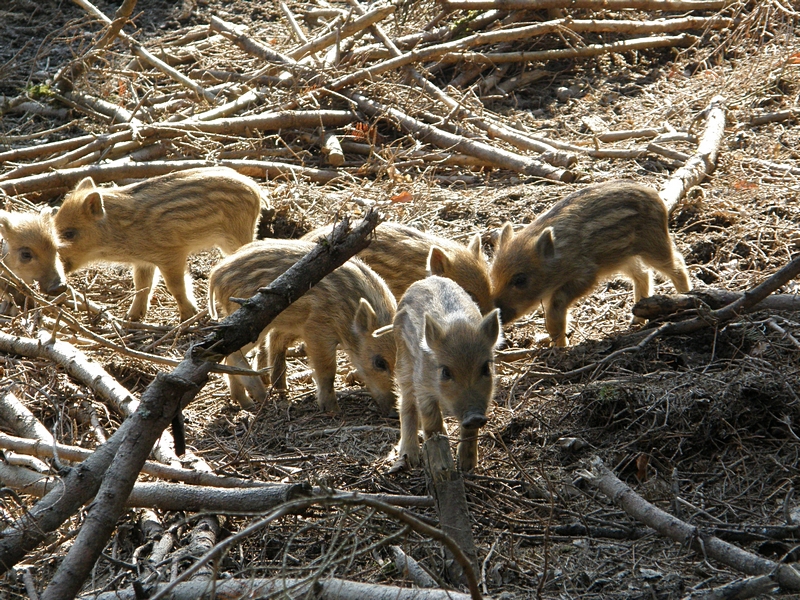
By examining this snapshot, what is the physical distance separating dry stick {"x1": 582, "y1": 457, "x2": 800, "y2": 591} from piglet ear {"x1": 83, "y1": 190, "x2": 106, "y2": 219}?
4487 mm

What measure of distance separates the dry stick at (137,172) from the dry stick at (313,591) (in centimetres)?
501

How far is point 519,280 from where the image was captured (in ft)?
18.4

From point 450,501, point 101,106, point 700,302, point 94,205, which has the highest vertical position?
point 101,106

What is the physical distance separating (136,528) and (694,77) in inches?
297

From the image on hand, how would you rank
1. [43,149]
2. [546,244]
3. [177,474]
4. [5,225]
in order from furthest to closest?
[43,149] → [5,225] → [546,244] → [177,474]

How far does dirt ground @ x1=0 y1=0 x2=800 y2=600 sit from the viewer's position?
3.10 meters

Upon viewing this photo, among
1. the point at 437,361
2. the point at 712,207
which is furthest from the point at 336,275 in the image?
the point at 712,207

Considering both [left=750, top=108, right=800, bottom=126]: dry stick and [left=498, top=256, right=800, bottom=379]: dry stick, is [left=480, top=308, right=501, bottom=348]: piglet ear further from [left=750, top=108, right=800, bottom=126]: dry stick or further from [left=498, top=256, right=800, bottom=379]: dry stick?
[left=750, top=108, right=800, bottom=126]: dry stick

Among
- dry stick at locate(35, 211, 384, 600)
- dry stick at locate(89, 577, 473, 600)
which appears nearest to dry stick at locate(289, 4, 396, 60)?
dry stick at locate(35, 211, 384, 600)

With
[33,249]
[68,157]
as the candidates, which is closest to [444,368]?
[33,249]

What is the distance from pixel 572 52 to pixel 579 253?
4121mm

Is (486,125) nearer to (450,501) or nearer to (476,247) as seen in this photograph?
(476,247)

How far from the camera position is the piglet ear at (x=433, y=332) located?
3.92 meters

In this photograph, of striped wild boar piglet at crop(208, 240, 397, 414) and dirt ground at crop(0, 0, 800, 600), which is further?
striped wild boar piglet at crop(208, 240, 397, 414)
